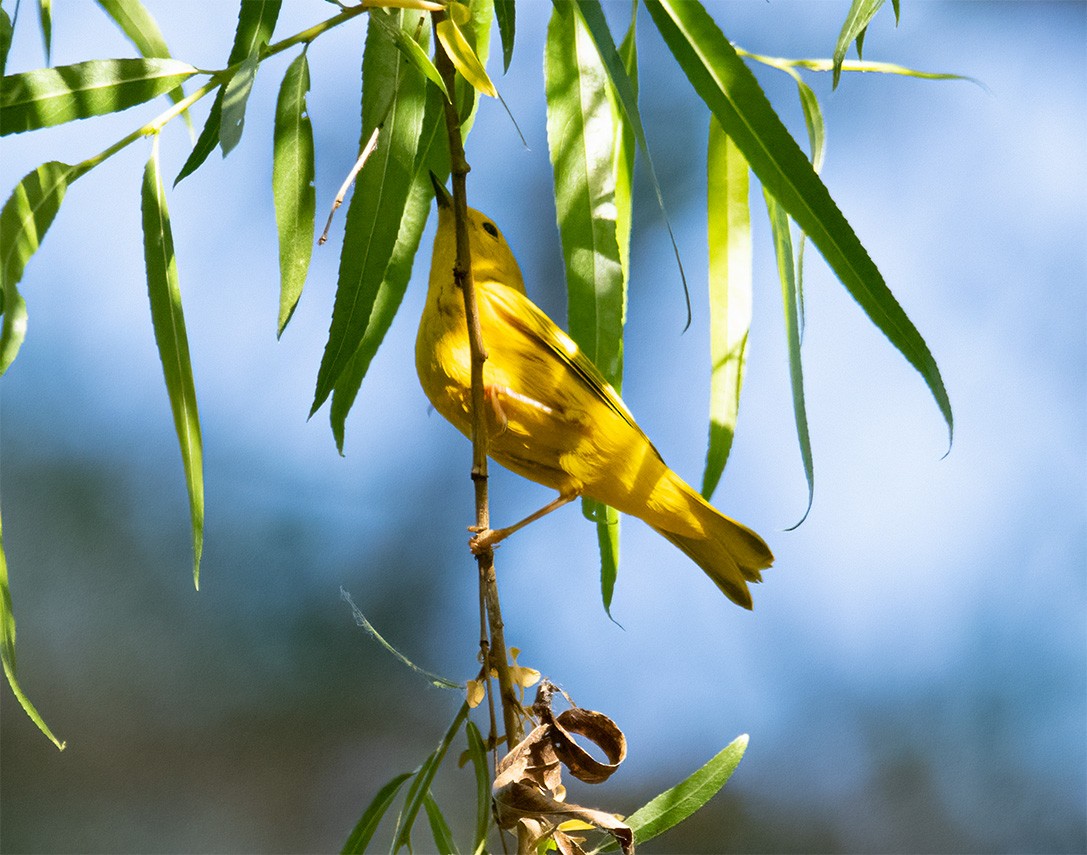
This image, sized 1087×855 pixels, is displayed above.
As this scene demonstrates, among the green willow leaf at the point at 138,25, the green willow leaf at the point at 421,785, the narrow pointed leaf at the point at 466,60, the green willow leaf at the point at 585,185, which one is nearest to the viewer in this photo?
the narrow pointed leaf at the point at 466,60

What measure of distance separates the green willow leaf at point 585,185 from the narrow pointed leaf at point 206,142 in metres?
0.23

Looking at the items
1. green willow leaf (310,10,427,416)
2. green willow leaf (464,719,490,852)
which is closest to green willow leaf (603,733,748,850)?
green willow leaf (464,719,490,852)

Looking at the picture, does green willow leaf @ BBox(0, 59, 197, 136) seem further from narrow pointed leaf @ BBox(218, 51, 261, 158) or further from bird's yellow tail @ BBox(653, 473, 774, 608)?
bird's yellow tail @ BBox(653, 473, 774, 608)

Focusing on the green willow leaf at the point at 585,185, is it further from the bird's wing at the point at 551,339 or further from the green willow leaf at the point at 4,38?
the green willow leaf at the point at 4,38

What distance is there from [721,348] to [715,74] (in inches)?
10.8

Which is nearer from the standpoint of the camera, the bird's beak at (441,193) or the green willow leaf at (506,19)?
the green willow leaf at (506,19)

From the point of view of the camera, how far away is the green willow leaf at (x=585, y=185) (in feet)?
2.60

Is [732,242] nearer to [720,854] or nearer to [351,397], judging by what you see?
[351,397]

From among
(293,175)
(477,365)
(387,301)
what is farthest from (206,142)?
(477,365)

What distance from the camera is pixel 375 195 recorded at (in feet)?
2.41

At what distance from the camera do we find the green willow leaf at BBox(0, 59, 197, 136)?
2.26ft

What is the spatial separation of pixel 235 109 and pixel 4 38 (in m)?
0.38

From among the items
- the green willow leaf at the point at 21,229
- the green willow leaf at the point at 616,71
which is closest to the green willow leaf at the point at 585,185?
the green willow leaf at the point at 616,71

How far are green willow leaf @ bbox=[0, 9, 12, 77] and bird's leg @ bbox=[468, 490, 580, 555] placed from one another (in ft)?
1.70
